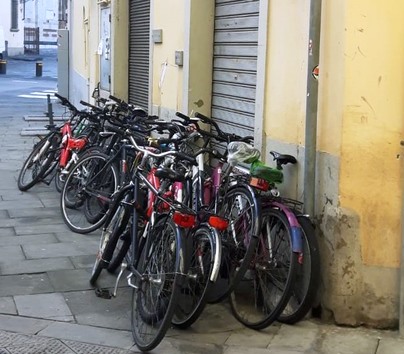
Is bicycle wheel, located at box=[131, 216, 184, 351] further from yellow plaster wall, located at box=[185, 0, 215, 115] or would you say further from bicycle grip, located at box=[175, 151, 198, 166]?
yellow plaster wall, located at box=[185, 0, 215, 115]

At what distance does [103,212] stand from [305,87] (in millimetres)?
2816

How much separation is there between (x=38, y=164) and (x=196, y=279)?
5.11 metres

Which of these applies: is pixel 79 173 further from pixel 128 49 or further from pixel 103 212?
pixel 128 49

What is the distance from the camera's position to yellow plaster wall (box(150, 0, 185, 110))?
819cm

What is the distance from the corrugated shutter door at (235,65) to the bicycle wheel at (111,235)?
1613 mm

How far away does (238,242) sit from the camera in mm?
5023

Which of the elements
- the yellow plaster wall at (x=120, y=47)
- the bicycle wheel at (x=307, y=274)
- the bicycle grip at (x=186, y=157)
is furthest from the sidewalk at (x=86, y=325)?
the yellow plaster wall at (x=120, y=47)

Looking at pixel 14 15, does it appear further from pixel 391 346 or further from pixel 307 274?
pixel 391 346

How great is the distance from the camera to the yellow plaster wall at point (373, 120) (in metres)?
4.66

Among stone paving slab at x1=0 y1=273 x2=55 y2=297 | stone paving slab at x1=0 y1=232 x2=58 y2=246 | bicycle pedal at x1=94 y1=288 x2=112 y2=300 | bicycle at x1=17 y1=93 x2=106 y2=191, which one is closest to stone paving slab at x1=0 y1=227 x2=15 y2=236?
stone paving slab at x1=0 y1=232 x2=58 y2=246

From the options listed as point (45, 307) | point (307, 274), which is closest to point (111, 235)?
point (45, 307)

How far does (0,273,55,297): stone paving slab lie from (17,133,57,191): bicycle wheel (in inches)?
133

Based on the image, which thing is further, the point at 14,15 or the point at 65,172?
the point at 14,15

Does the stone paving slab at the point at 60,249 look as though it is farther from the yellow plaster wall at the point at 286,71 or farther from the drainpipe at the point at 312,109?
the drainpipe at the point at 312,109
